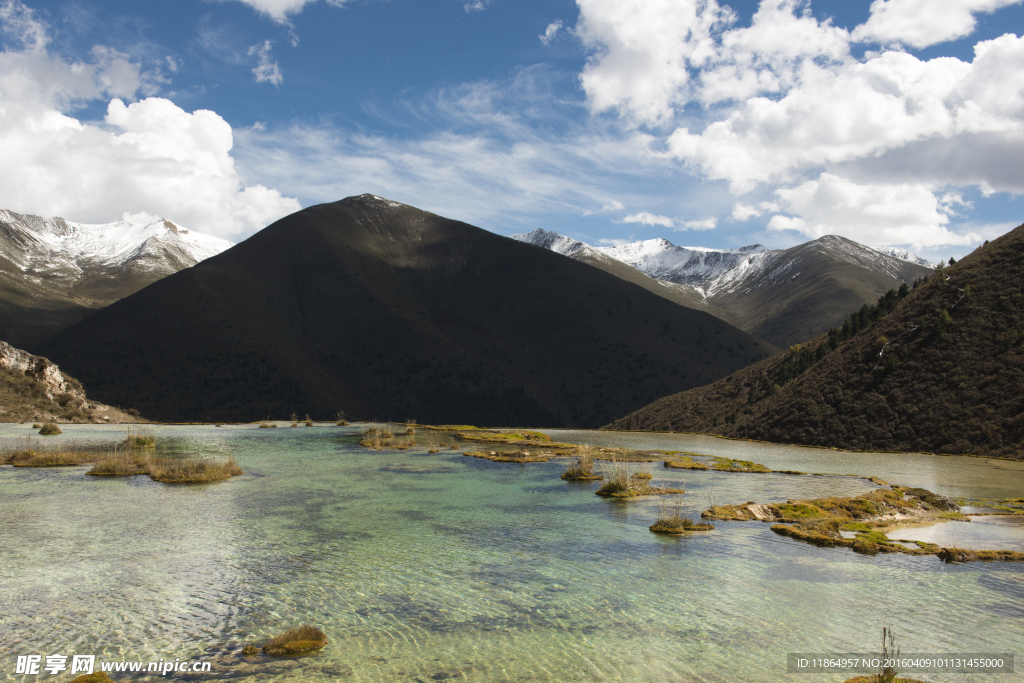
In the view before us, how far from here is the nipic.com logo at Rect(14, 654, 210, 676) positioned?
32.0 ft

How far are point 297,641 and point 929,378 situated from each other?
56698mm

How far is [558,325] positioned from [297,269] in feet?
252

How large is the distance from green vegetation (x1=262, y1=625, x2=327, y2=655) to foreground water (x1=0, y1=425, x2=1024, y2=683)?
35cm

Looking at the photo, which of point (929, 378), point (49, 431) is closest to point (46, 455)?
point (49, 431)

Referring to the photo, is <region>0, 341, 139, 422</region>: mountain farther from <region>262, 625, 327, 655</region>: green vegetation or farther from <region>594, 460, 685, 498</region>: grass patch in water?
<region>262, 625, 327, 655</region>: green vegetation

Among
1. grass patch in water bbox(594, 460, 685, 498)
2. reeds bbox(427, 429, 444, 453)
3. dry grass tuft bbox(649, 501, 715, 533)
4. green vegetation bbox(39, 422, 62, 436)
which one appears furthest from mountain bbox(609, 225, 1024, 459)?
green vegetation bbox(39, 422, 62, 436)

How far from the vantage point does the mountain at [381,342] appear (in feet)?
381

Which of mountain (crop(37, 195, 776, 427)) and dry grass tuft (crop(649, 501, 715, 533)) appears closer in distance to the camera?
dry grass tuft (crop(649, 501, 715, 533))

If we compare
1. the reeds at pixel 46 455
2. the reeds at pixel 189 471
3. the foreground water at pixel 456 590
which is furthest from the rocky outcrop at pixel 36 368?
the foreground water at pixel 456 590

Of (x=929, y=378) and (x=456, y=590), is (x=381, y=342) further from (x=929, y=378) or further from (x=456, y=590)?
(x=456, y=590)

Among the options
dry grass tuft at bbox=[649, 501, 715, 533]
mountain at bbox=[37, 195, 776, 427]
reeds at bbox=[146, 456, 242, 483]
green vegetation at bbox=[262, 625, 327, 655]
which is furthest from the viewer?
mountain at bbox=[37, 195, 776, 427]

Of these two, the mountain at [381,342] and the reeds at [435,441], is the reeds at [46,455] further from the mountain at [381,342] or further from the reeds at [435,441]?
the mountain at [381,342]

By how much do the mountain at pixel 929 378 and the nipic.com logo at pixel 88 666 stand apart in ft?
168

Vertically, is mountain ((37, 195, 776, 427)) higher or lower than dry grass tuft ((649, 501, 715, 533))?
higher
